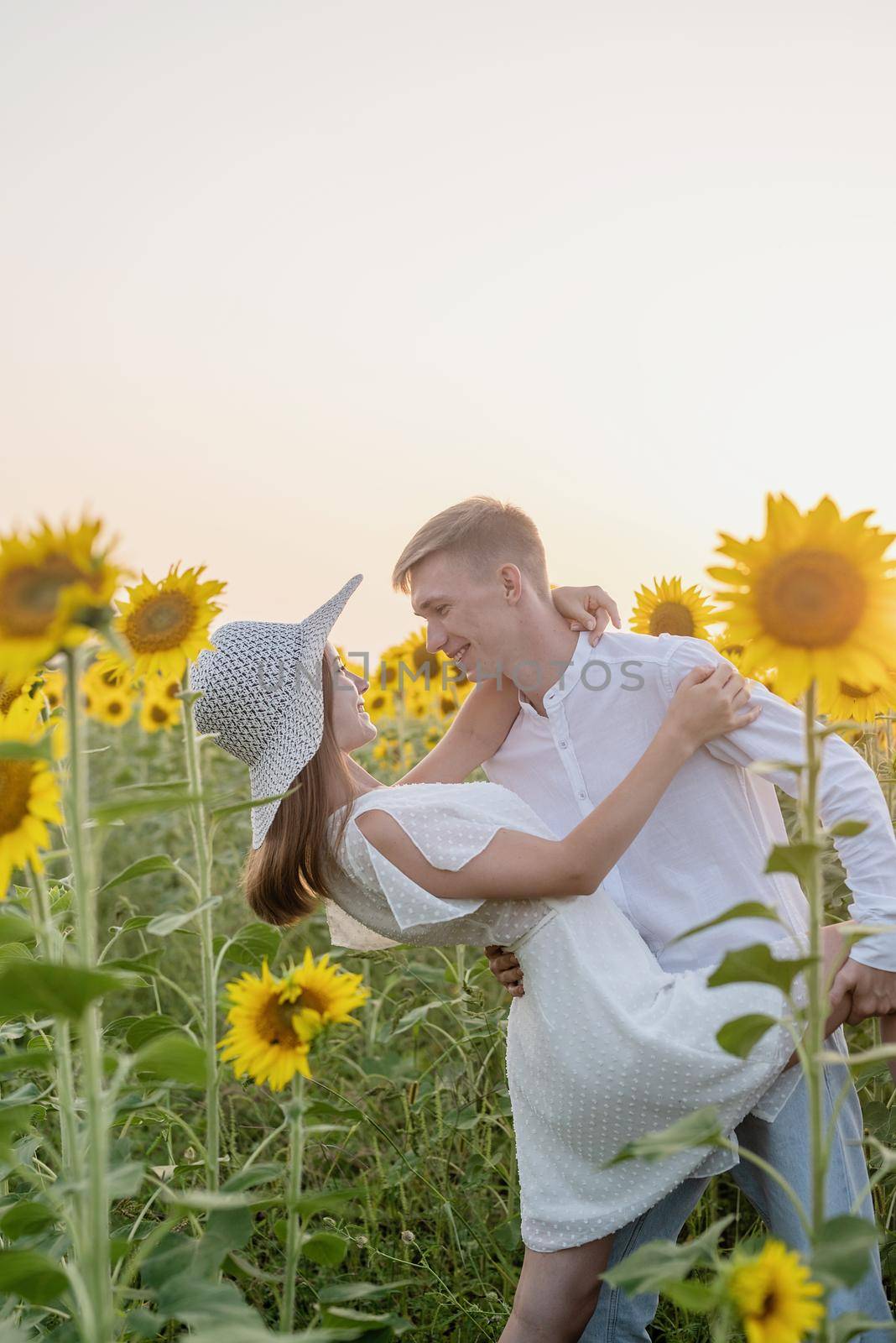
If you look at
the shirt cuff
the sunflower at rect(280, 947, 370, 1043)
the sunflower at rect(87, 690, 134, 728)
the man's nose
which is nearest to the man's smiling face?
the man's nose

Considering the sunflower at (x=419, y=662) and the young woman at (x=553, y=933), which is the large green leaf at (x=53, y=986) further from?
the sunflower at (x=419, y=662)

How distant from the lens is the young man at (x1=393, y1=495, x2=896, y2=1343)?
2.10 metres

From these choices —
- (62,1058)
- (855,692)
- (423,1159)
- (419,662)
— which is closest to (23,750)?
(62,1058)

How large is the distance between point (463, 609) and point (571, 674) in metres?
0.27

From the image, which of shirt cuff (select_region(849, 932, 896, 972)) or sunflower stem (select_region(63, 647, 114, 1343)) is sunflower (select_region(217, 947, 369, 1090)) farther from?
shirt cuff (select_region(849, 932, 896, 972))

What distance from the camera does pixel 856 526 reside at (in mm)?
1294

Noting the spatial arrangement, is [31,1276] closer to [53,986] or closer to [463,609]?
[53,986]

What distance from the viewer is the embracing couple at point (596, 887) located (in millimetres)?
2039

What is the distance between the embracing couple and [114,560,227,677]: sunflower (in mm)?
404

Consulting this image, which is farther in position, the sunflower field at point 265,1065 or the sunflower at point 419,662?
the sunflower at point 419,662

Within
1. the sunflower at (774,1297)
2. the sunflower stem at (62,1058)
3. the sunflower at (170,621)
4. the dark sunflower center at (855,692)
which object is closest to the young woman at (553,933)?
the dark sunflower center at (855,692)

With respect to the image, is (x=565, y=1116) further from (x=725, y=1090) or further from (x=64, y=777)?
(x=64, y=777)

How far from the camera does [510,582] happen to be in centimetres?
260

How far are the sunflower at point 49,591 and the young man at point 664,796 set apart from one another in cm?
126
